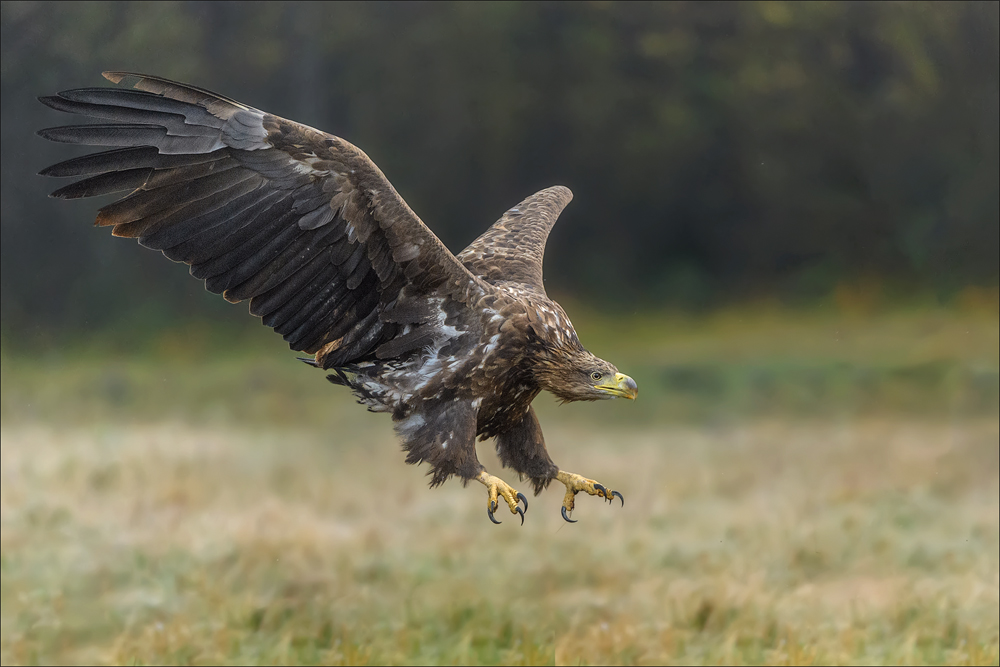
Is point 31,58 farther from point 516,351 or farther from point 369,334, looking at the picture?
point 516,351

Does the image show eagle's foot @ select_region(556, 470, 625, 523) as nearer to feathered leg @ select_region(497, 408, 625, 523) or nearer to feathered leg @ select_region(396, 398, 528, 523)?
feathered leg @ select_region(497, 408, 625, 523)

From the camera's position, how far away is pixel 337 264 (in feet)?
11.7

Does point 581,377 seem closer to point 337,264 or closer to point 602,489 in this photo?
point 602,489

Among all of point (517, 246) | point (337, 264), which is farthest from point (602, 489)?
point (337, 264)

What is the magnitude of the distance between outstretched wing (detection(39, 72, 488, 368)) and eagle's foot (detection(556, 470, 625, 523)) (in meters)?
0.79

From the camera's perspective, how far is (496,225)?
4551 mm

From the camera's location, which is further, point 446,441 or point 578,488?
point 578,488

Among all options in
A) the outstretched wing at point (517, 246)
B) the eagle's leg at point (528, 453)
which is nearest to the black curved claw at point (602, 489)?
the eagle's leg at point (528, 453)

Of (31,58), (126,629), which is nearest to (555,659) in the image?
(126,629)

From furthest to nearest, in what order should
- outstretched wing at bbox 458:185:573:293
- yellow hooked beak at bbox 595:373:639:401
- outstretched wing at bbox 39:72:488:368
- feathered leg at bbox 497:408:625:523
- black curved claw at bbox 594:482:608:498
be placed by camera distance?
1. outstretched wing at bbox 458:185:573:293
2. feathered leg at bbox 497:408:625:523
3. black curved claw at bbox 594:482:608:498
4. yellow hooked beak at bbox 595:373:639:401
5. outstretched wing at bbox 39:72:488:368

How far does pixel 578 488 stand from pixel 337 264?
4.09ft

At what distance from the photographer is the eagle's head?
3412mm

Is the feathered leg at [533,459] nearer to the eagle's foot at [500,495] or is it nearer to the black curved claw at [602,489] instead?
the black curved claw at [602,489]

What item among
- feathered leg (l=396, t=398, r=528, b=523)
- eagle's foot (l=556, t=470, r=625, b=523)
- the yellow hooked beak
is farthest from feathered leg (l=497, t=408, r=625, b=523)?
the yellow hooked beak
